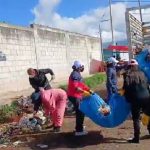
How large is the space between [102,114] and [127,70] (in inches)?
43.5

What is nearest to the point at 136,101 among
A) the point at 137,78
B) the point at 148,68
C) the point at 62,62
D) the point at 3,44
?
the point at 137,78

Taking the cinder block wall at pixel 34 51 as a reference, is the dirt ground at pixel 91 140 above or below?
below

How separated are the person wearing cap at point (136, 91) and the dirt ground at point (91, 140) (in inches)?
15.4

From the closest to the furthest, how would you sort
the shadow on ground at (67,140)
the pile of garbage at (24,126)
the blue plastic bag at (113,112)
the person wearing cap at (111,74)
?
1. the shadow on ground at (67,140)
2. the blue plastic bag at (113,112)
3. the pile of garbage at (24,126)
4. the person wearing cap at (111,74)

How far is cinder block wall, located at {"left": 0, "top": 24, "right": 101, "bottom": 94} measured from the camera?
60.8 ft

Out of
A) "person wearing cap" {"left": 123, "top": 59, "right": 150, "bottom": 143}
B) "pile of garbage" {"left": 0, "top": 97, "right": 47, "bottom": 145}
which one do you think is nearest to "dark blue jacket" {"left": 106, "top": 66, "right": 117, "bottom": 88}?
"pile of garbage" {"left": 0, "top": 97, "right": 47, "bottom": 145}

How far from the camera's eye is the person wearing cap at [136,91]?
8.85 m

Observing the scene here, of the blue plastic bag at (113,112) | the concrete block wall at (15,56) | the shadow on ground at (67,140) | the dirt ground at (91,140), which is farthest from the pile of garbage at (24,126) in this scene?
the concrete block wall at (15,56)

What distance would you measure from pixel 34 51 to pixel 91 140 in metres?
12.6

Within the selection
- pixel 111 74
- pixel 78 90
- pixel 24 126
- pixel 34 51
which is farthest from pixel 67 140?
pixel 34 51

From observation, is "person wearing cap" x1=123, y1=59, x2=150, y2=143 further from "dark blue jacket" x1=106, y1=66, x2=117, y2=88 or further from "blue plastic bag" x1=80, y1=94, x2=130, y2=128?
"dark blue jacket" x1=106, y1=66, x2=117, y2=88

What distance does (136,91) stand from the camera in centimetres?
887

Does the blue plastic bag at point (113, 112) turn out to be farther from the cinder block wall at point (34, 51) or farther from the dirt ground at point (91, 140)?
the cinder block wall at point (34, 51)

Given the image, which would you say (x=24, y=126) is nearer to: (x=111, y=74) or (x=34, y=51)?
(x=111, y=74)
